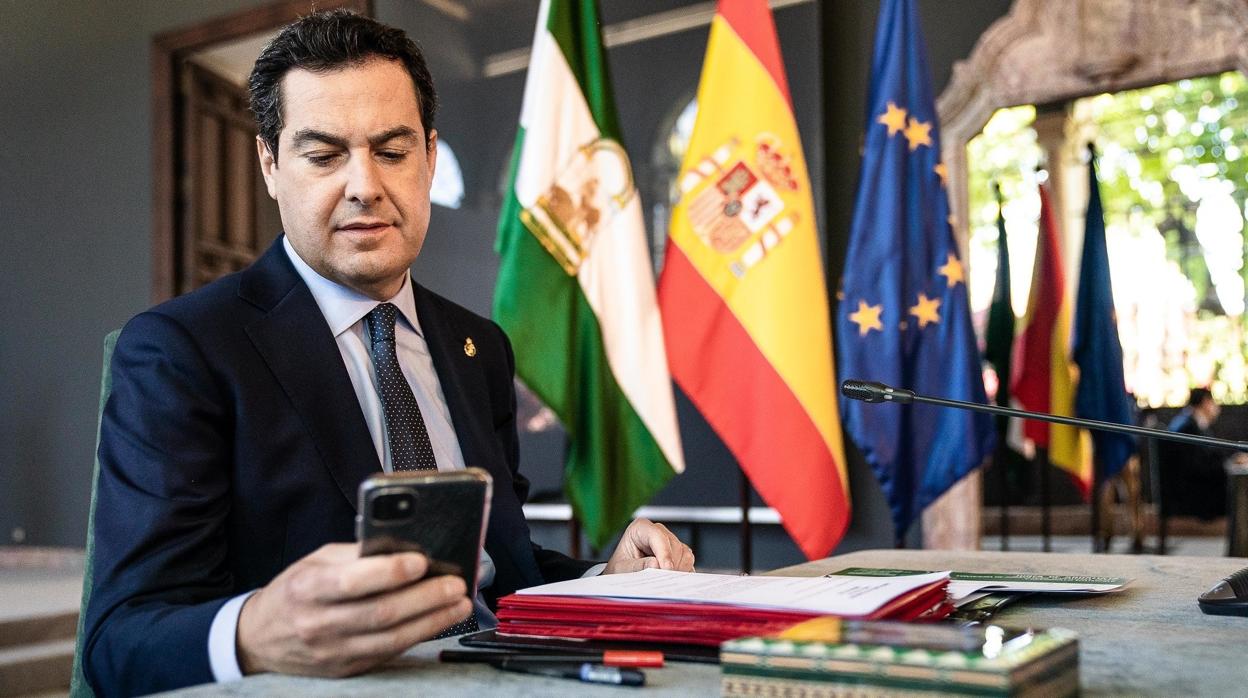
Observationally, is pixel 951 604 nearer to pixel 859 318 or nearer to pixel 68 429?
pixel 859 318

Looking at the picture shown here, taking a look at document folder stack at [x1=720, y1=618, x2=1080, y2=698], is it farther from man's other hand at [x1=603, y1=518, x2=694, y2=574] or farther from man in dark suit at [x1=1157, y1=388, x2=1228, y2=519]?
man in dark suit at [x1=1157, y1=388, x2=1228, y2=519]

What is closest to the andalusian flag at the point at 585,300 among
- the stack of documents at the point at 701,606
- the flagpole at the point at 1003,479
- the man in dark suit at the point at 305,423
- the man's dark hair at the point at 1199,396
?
the man in dark suit at the point at 305,423

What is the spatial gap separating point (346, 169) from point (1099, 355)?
9.91 ft

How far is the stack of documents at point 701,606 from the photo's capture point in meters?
0.79

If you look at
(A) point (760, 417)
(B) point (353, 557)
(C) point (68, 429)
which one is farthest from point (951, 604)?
(C) point (68, 429)

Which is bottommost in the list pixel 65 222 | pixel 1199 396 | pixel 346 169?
pixel 1199 396

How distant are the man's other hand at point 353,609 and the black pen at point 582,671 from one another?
6 cm

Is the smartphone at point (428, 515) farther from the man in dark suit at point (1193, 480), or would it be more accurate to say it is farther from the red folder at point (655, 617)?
the man in dark suit at point (1193, 480)

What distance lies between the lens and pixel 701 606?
0.81 meters

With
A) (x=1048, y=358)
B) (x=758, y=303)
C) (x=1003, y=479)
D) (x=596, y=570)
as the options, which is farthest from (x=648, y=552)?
(x=1003, y=479)

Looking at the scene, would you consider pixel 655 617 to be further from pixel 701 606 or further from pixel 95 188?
pixel 95 188

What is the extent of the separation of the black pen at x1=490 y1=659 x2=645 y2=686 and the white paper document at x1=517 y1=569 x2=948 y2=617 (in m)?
0.10

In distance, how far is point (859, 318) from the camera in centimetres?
276

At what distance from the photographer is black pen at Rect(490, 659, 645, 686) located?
0.72 m
